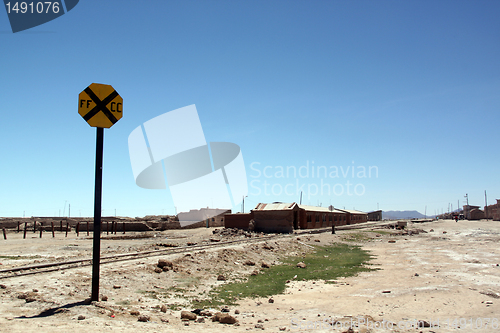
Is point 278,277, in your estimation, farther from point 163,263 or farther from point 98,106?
point 98,106

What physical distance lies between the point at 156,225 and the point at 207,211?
20.9m

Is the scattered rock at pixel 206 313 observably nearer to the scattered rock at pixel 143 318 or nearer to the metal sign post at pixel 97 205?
the scattered rock at pixel 143 318

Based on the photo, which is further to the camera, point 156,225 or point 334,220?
point 334,220

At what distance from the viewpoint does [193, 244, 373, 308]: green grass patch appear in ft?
34.8

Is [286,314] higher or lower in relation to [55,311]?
lower

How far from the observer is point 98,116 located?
7.59 meters

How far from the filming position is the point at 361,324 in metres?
7.52

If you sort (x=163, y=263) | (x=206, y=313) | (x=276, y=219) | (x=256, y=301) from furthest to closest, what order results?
(x=276, y=219) → (x=163, y=263) → (x=256, y=301) → (x=206, y=313)

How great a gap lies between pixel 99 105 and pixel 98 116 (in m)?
0.25

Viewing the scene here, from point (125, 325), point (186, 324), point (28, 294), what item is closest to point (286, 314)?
point (186, 324)

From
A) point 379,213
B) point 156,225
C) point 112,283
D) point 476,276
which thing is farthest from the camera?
point 379,213

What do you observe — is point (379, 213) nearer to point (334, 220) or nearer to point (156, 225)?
point (334, 220)

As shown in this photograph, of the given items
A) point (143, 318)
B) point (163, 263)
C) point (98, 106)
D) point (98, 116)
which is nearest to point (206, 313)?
point (143, 318)

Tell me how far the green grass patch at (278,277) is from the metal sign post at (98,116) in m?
3.36
